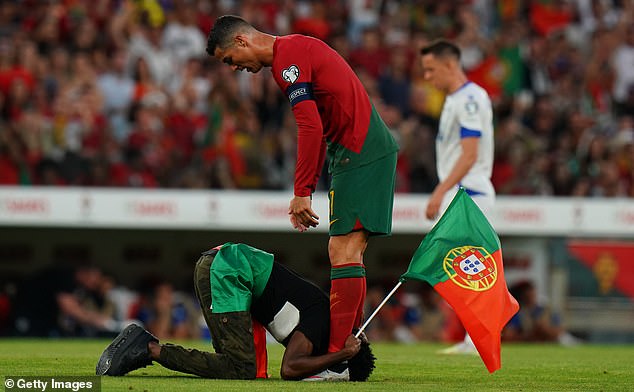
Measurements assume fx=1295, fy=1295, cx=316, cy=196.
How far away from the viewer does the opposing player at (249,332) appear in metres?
8.02

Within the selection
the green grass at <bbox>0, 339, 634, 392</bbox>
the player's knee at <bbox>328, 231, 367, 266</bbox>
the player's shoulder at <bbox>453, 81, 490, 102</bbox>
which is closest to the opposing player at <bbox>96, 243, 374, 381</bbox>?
the green grass at <bbox>0, 339, 634, 392</bbox>

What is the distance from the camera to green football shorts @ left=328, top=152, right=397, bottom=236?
829cm

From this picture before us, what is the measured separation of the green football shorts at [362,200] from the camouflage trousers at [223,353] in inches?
34.5

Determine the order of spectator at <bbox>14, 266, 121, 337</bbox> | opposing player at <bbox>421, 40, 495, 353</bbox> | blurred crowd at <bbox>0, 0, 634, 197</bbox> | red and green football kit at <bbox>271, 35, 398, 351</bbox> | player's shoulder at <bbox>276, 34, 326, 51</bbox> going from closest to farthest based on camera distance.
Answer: red and green football kit at <bbox>271, 35, 398, 351</bbox>
player's shoulder at <bbox>276, 34, 326, 51</bbox>
opposing player at <bbox>421, 40, 495, 353</bbox>
spectator at <bbox>14, 266, 121, 337</bbox>
blurred crowd at <bbox>0, 0, 634, 197</bbox>

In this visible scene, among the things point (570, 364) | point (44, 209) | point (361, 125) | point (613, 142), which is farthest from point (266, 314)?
point (613, 142)

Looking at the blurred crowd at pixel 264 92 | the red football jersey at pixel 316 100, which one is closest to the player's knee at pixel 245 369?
the red football jersey at pixel 316 100

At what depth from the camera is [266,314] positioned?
8258 millimetres

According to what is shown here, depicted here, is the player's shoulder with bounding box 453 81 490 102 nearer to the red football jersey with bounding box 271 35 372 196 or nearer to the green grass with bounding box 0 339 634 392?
the green grass with bounding box 0 339 634 392

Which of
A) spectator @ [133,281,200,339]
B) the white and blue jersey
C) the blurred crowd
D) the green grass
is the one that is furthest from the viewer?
the blurred crowd

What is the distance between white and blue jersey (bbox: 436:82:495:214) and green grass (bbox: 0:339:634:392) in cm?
155

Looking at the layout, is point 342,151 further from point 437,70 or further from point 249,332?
point 437,70

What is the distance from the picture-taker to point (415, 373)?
30.0 ft

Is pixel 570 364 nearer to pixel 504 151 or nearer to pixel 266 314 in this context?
pixel 266 314

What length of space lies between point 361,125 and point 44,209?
8.67 m
